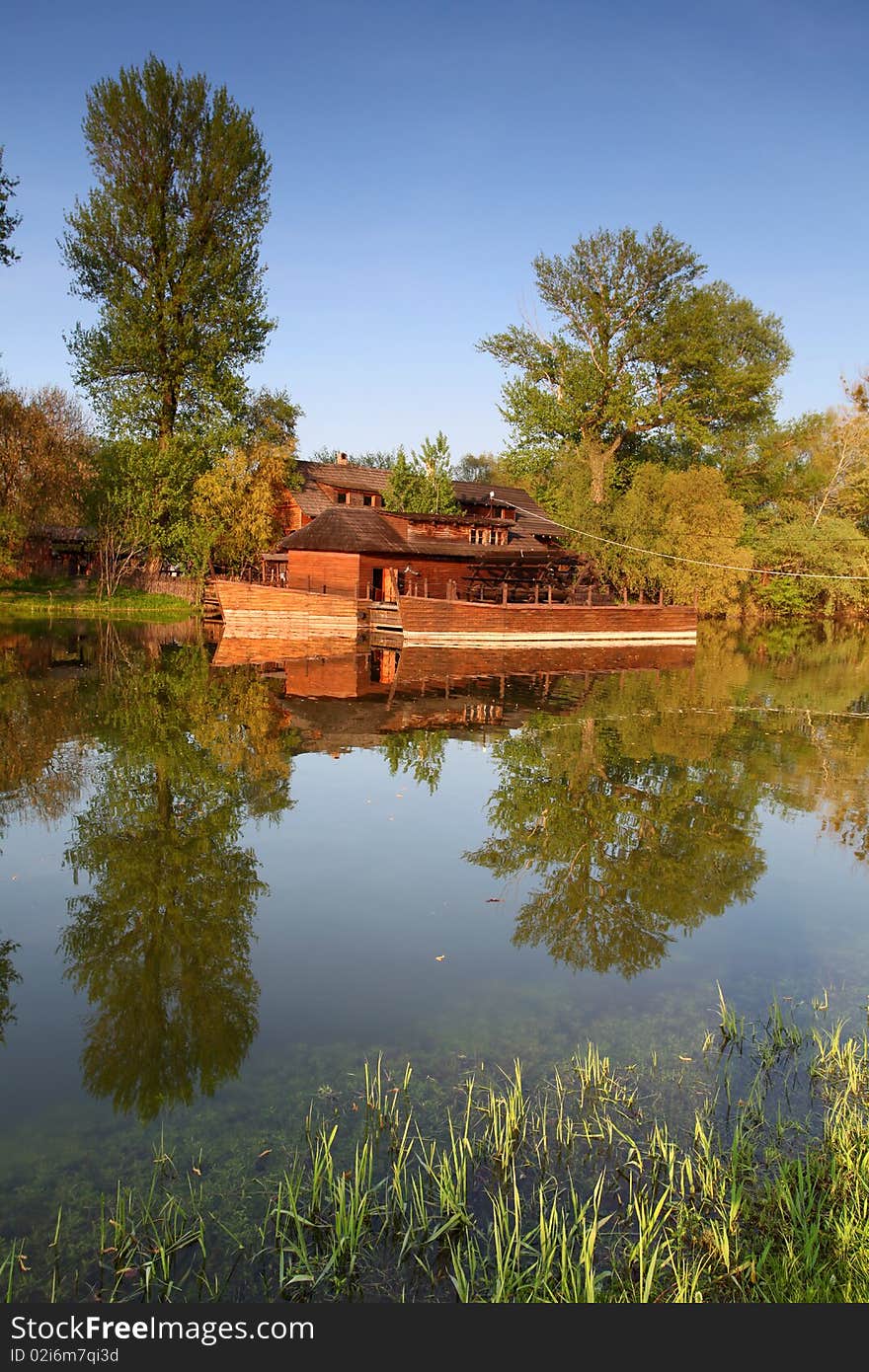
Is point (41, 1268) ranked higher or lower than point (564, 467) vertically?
lower

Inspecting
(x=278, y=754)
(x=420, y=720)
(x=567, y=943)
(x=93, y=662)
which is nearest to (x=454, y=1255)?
(x=567, y=943)

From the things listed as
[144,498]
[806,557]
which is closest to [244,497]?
[144,498]

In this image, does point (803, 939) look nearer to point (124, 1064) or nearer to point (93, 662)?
point (124, 1064)

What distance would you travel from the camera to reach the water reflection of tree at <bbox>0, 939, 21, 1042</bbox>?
6.69m

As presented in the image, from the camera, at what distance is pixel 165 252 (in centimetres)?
4441

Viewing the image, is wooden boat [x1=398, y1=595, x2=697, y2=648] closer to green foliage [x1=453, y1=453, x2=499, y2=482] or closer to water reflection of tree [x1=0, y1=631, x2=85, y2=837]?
water reflection of tree [x1=0, y1=631, x2=85, y2=837]

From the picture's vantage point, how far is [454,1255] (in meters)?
4.20

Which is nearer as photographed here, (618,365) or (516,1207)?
(516,1207)

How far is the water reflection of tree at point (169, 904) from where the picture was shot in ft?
20.4

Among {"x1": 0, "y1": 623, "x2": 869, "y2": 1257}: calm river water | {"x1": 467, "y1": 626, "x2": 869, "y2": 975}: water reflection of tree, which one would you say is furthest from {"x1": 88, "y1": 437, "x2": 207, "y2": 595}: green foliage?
{"x1": 467, "y1": 626, "x2": 869, "y2": 975}: water reflection of tree

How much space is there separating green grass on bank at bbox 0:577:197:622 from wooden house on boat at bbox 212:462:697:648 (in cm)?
369

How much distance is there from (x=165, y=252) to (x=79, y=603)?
58.9 feet

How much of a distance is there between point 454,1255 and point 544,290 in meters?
55.5

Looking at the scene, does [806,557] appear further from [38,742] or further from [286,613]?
[38,742]
